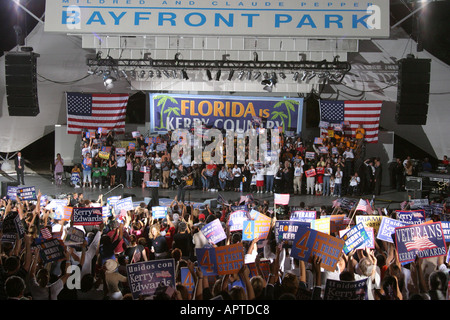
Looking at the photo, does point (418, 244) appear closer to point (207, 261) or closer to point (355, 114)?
point (207, 261)

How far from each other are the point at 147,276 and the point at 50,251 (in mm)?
1690

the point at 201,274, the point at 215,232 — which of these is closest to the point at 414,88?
the point at 215,232

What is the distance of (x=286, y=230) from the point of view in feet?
24.8

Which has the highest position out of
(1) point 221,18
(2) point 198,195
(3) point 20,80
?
(1) point 221,18

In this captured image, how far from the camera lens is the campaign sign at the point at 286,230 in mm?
7492

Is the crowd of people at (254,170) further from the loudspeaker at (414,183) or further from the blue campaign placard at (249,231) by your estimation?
the blue campaign placard at (249,231)

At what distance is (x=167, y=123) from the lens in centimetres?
2175

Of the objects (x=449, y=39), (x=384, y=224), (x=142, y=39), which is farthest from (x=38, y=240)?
(x=449, y=39)

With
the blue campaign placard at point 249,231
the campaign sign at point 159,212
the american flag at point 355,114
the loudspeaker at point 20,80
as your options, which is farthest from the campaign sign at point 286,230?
the american flag at point 355,114

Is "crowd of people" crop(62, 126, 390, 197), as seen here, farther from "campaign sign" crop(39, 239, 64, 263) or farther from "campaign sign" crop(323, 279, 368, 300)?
"campaign sign" crop(323, 279, 368, 300)

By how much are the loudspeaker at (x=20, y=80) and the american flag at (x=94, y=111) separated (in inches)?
320

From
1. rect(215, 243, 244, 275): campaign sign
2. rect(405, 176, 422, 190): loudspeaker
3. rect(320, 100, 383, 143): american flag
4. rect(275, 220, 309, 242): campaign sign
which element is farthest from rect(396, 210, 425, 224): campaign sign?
rect(320, 100, 383, 143): american flag
